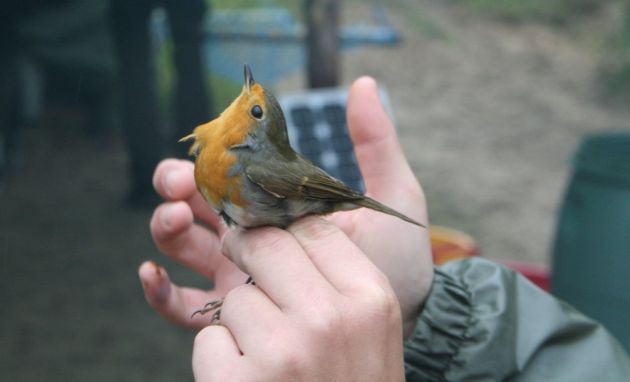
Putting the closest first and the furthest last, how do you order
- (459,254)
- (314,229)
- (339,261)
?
1. (339,261)
2. (314,229)
3. (459,254)

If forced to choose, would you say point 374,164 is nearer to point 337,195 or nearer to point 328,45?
point 337,195

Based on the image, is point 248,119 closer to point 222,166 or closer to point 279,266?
point 222,166

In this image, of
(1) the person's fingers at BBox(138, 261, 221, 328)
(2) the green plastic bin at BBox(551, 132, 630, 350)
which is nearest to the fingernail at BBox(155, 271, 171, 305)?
(1) the person's fingers at BBox(138, 261, 221, 328)

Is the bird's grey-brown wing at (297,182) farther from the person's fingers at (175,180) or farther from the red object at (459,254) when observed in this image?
the red object at (459,254)

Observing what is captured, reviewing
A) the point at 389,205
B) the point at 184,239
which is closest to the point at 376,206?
the point at 389,205

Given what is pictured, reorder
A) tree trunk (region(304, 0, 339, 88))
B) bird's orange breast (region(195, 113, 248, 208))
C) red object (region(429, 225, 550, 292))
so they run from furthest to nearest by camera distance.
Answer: tree trunk (region(304, 0, 339, 88)) → red object (region(429, 225, 550, 292)) → bird's orange breast (region(195, 113, 248, 208))

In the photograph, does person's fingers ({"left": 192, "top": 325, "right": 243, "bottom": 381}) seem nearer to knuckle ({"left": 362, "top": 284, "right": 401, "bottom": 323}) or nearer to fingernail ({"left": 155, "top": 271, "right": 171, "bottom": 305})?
knuckle ({"left": 362, "top": 284, "right": 401, "bottom": 323})

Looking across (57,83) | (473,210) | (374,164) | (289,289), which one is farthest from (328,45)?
(289,289)
